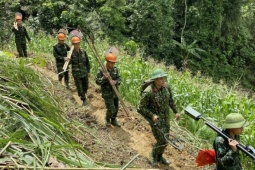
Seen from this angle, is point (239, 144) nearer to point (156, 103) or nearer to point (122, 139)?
point (156, 103)

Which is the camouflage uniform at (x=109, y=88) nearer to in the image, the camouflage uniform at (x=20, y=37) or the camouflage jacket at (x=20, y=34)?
the camouflage uniform at (x=20, y=37)

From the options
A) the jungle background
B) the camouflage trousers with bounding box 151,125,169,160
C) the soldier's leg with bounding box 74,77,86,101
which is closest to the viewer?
the camouflage trousers with bounding box 151,125,169,160

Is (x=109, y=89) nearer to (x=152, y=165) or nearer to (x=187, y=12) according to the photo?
(x=152, y=165)

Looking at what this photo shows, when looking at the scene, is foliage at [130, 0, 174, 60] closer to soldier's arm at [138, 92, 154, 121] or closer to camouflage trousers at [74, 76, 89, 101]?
camouflage trousers at [74, 76, 89, 101]

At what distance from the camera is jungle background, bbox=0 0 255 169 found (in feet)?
24.5

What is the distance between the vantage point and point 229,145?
395 cm

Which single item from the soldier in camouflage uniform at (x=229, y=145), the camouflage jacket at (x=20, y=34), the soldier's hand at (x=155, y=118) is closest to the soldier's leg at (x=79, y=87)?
the soldier's hand at (x=155, y=118)

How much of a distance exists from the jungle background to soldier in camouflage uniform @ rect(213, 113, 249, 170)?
151 cm

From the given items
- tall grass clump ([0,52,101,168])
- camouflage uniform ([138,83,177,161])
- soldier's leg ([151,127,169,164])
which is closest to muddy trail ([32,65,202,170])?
soldier's leg ([151,127,169,164])

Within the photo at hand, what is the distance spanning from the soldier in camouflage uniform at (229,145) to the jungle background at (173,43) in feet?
Answer: 4.97

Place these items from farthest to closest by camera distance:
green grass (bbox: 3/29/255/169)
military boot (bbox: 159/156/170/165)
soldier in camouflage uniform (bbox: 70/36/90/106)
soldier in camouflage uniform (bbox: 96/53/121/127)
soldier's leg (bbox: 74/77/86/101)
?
soldier's leg (bbox: 74/77/86/101)
soldier in camouflage uniform (bbox: 70/36/90/106)
green grass (bbox: 3/29/255/169)
soldier in camouflage uniform (bbox: 96/53/121/127)
military boot (bbox: 159/156/170/165)

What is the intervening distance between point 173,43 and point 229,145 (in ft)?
56.5

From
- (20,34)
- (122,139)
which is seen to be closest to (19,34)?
(20,34)

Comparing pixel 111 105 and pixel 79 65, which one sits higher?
pixel 79 65
